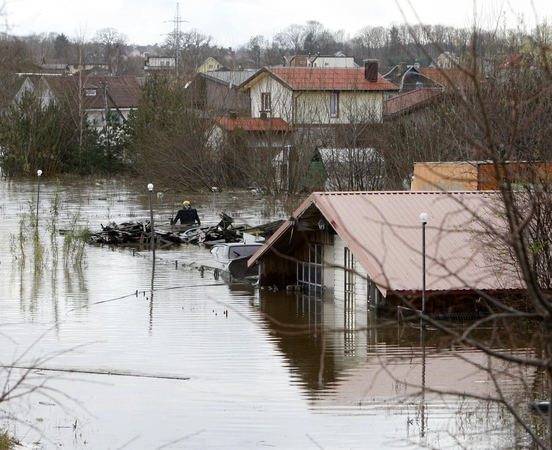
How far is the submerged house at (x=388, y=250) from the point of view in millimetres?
19688

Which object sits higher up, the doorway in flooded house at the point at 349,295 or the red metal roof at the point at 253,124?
the red metal roof at the point at 253,124

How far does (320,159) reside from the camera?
1858 inches

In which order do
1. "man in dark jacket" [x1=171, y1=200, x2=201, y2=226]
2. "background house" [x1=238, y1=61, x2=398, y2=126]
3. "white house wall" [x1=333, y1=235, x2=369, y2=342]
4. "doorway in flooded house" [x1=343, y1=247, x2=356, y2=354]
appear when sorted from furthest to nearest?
"background house" [x1=238, y1=61, x2=398, y2=126]
"man in dark jacket" [x1=171, y1=200, x2=201, y2=226]
"doorway in flooded house" [x1=343, y1=247, x2=356, y2=354]
"white house wall" [x1=333, y1=235, x2=369, y2=342]

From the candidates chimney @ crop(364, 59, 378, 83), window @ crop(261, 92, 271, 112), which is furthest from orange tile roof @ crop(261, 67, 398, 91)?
window @ crop(261, 92, 271, 112)

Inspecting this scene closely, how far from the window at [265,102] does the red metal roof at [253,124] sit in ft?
3.42

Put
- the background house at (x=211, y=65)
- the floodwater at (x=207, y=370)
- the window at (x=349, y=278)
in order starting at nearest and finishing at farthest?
the floodwater at (x=207, y=370), the window at (x=349, y=278), the background house at (x=211, y=65)

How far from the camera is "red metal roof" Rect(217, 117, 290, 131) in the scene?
5568 cm

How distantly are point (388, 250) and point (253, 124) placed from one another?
3872cm

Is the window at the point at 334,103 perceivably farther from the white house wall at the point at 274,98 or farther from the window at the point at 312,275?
the window at the point at 312,275

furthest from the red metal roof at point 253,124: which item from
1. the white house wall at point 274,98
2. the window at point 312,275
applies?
the window at point 312,275

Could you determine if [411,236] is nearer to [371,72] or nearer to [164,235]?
[164,235]

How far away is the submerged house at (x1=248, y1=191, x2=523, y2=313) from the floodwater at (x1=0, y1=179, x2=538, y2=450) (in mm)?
766

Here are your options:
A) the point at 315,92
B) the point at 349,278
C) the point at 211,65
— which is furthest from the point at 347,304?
the point at 211,65

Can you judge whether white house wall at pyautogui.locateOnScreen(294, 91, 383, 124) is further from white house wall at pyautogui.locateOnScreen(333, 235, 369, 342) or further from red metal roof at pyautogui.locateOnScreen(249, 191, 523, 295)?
red metal roof at pyautogui.locateOnScreen(249, 191, 523, 295)
